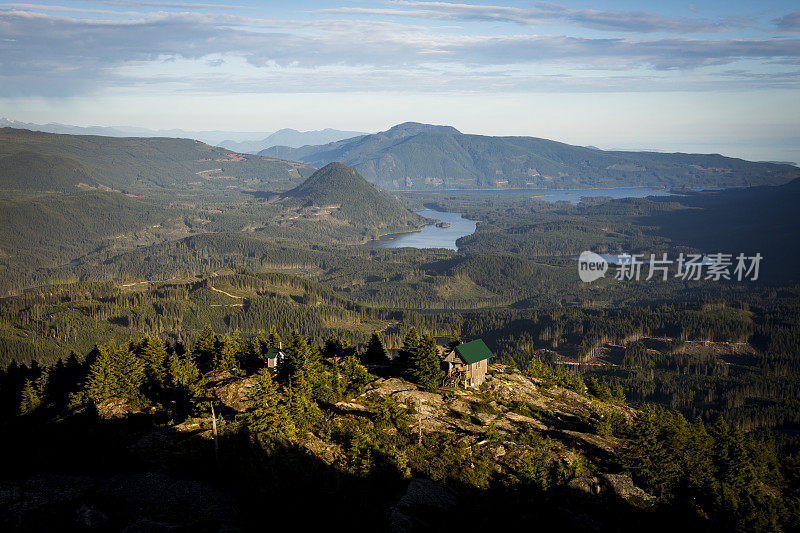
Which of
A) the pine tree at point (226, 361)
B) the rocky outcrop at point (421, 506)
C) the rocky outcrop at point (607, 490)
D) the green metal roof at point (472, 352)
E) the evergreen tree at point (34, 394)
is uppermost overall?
the green metal roof at point (472, 352)

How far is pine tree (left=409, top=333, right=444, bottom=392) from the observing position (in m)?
87.1

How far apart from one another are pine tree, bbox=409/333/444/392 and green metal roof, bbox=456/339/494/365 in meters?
4.39

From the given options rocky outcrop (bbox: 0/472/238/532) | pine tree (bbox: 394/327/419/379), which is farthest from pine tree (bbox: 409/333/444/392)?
rocky outcrop (bbox: 0/472/238/532)

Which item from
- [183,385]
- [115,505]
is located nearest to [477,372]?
[183,385]

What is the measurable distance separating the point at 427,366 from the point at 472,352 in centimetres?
939

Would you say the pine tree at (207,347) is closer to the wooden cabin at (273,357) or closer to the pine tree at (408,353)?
the wooden cabin at (273,357)

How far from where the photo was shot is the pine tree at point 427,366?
3428 inches

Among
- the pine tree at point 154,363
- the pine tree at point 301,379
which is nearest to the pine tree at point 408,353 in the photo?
the pine tree at point 301,379

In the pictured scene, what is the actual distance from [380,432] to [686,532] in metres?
35.9

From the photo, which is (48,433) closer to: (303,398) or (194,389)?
(194,389)

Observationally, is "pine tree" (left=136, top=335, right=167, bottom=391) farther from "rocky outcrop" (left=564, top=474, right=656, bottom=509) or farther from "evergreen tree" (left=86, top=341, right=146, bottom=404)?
"rocky outcrop" (left=564, top=474, right=656, bottom=509)

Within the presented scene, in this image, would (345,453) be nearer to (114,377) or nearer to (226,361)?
(226,361)

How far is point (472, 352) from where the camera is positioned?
91.8 metres

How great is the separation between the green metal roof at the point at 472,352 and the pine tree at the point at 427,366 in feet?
14.4
